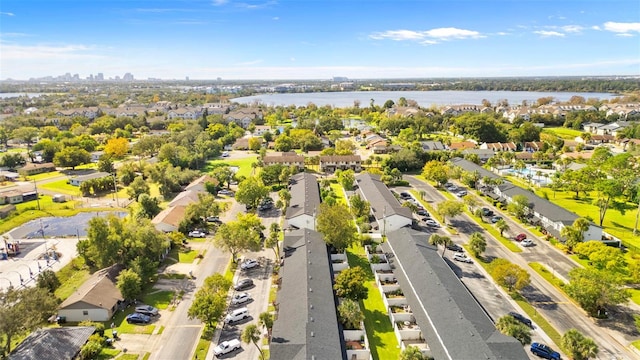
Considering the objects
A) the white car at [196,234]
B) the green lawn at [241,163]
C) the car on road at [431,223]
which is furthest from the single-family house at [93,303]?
the green lawn at [241,163]

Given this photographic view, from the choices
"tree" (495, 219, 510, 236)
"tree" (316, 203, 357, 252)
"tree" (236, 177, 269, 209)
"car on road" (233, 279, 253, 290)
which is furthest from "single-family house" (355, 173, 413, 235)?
"car on road" (233, 279, 253, 290)

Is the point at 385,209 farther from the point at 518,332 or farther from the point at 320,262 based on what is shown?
the point at 518,332

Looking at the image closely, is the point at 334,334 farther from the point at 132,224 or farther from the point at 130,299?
the point at 132,224

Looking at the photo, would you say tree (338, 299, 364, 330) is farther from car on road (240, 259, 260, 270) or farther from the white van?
car on road (240, 259, 260, 270)

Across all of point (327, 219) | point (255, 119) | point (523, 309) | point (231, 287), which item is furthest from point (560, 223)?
point (255, 119)

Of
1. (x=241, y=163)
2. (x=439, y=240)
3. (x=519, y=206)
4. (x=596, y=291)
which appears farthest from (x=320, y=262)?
(x=241, y=163)
